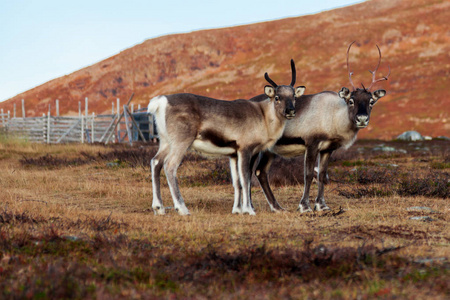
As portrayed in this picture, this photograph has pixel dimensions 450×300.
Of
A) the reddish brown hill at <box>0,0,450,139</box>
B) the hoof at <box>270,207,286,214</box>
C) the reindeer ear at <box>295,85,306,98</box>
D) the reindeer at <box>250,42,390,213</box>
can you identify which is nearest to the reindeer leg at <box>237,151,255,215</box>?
the hoof at <box>270,207,286,214</box>

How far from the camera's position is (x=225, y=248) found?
17.3 feet

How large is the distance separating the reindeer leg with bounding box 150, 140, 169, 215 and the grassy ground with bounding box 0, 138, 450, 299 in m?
0.40

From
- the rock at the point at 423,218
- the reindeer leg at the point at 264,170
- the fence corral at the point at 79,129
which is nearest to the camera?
the rock at the point at 423,218

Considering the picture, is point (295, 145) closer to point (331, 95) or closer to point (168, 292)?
point (331, 95)

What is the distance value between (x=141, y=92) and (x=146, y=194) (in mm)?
65794

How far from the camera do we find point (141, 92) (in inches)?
2928

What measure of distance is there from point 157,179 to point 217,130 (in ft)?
4.22

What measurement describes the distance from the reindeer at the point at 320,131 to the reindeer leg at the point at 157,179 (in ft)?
6.48

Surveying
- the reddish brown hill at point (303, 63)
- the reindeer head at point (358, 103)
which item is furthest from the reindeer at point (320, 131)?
the reddish brown hill at point (303, 63)

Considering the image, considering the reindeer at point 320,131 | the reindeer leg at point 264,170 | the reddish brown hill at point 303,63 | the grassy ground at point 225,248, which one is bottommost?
the grassy ground at point 225,248

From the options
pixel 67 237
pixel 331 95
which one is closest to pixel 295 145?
pixel 331 95

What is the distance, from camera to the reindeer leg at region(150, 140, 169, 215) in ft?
26.2

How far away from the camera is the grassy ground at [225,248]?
393cm

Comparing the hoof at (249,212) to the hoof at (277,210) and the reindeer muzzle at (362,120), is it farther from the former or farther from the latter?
the reindeer muzzle at (362,120)
